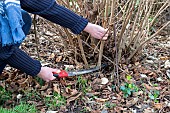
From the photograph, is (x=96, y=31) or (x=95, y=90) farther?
(x=95, y=90)

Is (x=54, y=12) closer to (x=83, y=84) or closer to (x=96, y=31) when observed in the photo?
(x=96, y=31)

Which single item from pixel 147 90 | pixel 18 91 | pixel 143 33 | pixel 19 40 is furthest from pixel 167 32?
pixel 19 40

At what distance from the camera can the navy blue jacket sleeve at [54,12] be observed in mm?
2205

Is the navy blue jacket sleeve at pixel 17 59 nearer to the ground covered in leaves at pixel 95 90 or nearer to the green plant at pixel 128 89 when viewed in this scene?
the ground covered in leaves at pixel 95 90

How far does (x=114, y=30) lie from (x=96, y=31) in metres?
0.14

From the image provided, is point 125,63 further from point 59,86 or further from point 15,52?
point 15,52

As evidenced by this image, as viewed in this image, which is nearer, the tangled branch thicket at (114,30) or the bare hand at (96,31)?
the bare hand at (96,31)

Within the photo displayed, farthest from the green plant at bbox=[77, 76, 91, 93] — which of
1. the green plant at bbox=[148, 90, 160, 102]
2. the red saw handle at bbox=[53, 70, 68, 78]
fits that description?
the green plant at bbox=[148, 90, 160, 102]

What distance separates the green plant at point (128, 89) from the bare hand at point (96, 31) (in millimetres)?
401

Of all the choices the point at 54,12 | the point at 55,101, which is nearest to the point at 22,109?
the point at 55,101

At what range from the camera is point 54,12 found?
88.5 inches

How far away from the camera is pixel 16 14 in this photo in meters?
2.11

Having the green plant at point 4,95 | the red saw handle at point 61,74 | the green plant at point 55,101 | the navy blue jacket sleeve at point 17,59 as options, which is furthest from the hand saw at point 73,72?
the green plant at point 4,95

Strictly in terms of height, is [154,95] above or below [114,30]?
below
